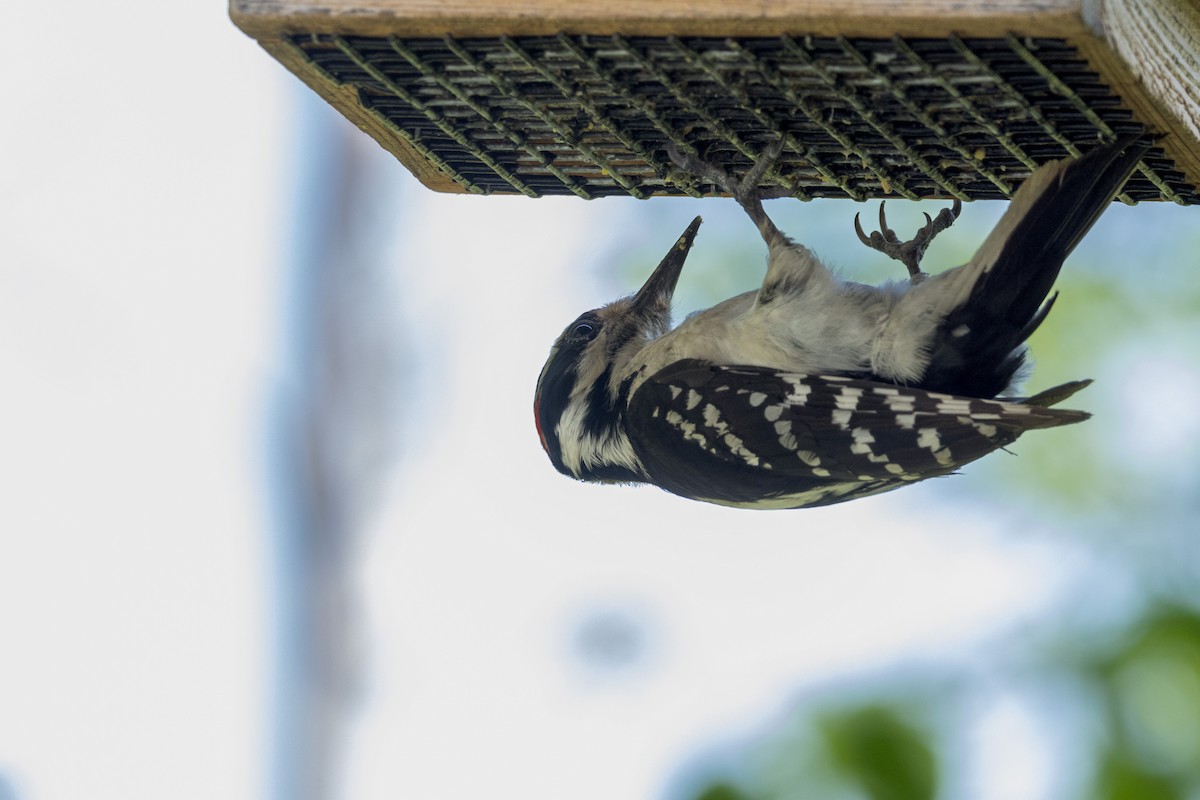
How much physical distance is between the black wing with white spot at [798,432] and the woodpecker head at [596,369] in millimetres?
174

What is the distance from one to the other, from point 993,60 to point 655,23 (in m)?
0.47

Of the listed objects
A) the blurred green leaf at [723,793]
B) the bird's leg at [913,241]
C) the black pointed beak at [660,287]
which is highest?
the bird's leg at [913,241]

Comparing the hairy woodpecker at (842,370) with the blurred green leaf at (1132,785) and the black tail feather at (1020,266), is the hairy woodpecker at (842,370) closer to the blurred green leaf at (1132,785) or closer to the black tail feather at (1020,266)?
the black tail feather at (1020,266)

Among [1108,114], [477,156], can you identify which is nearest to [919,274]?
[1108,114]

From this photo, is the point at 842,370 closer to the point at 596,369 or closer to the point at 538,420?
the point at 596,369

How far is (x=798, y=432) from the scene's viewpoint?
8.66 ft

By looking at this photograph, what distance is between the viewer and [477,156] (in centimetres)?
279

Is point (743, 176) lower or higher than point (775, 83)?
lower

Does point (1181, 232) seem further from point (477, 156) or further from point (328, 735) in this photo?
point (328, 735)

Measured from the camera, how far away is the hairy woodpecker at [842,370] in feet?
7.82

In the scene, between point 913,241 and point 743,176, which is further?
point 913,241

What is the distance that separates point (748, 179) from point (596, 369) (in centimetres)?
73

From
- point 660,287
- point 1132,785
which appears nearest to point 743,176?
point 660,287

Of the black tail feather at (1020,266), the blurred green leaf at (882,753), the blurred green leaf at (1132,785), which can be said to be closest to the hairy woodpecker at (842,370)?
the black tail feather at (1020,266)
